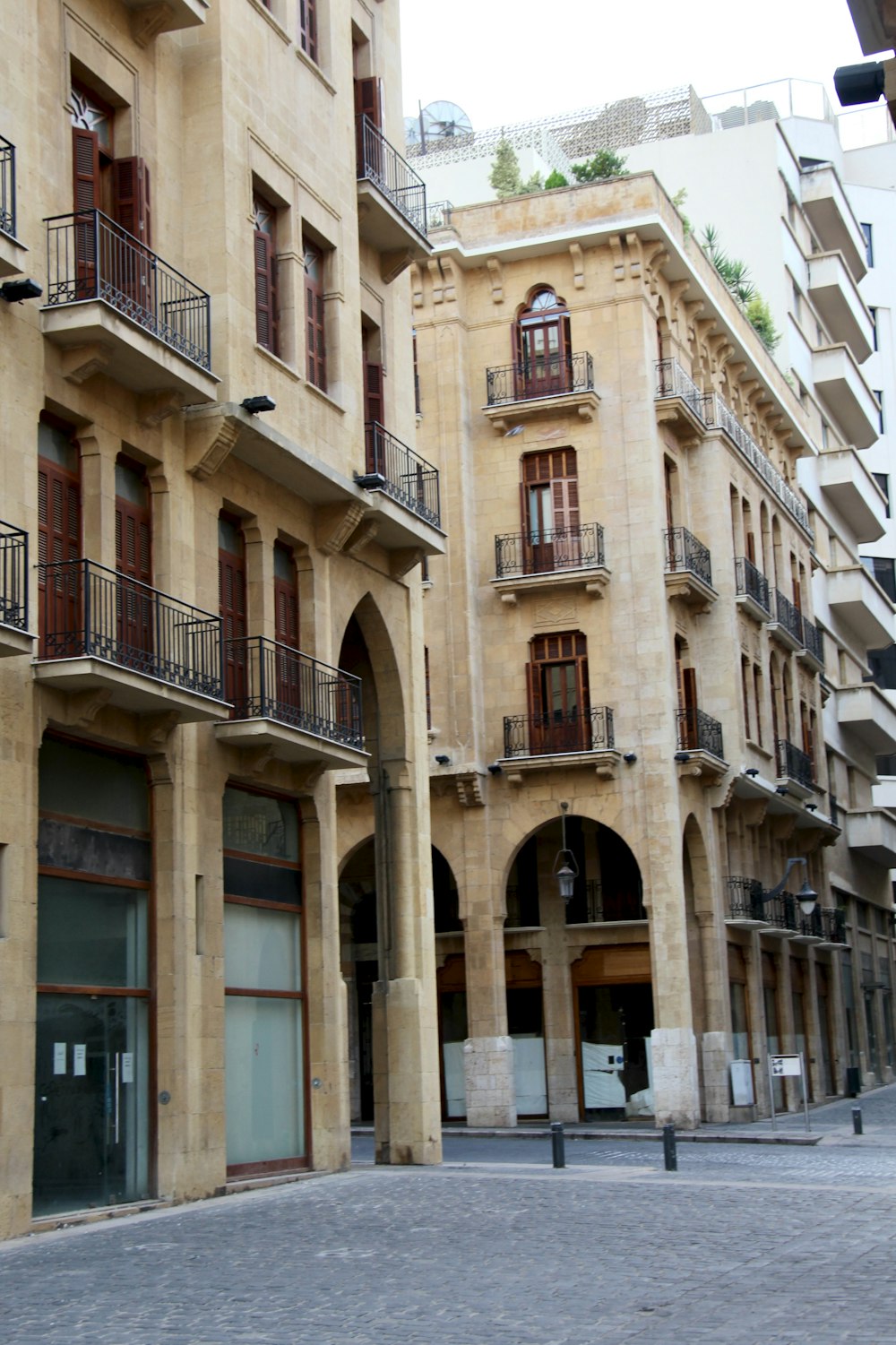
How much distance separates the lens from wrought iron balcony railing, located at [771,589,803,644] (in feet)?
167

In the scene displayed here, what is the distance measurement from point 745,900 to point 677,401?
40.8 feet

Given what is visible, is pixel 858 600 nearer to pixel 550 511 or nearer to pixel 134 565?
pixel 550 511

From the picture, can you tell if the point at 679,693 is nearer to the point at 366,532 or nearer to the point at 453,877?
the point at 453,877

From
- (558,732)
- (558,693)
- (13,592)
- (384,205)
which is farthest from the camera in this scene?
(558,693)

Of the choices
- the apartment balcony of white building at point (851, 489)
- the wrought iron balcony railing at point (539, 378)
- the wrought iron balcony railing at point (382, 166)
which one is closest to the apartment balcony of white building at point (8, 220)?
the wrought iron balcony railing at point (382, 166)

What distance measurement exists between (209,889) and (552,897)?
21390mm

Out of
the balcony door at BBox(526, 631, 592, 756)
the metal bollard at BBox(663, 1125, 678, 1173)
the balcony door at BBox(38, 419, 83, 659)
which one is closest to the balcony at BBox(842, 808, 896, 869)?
the balcony door at BBox(526, 631, 592, 756)

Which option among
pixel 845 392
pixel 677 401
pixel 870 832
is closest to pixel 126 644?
pixel 677 401

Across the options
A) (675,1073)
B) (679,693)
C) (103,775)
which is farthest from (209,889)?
(679,693)

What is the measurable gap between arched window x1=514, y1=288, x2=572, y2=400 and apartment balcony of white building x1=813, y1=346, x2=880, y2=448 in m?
26.5

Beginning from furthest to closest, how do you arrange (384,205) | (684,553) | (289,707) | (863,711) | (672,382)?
(863,711)
(672,382)
(684,553)
(384,205)
(289,707)

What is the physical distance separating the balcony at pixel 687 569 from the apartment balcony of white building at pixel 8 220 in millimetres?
24687

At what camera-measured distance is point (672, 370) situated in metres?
42.9

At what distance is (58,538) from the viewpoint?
64.5ft
